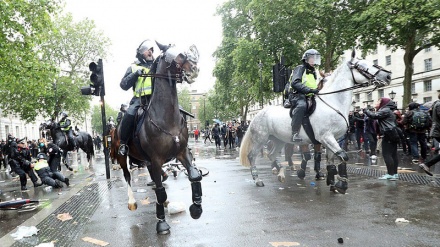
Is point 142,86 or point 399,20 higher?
point 399,20

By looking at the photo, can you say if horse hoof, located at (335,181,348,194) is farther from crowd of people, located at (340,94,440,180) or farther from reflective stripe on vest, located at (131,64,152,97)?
reflective stripe on vest, located at (131,64,152,97)

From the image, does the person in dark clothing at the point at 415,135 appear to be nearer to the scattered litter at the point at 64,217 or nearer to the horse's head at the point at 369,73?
the horse's head at the point at 369,73

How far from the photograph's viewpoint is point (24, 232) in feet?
17.3

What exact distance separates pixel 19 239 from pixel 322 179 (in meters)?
6.82

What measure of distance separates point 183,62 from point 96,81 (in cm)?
684

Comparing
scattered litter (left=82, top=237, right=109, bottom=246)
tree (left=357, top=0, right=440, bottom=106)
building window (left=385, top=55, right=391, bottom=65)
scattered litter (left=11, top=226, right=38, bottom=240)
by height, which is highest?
building window (left=385, top=55, right=391, bottom=65)

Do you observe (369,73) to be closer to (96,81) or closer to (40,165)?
(96,81)

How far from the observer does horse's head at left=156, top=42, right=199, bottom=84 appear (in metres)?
4.71

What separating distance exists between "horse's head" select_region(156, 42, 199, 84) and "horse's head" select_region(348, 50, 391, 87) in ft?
13.2

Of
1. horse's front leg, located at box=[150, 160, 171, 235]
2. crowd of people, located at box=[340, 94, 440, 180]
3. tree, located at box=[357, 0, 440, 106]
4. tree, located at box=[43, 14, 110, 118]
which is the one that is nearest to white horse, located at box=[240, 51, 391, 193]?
crowd of people, located at box=[340, 94, 440, 180]

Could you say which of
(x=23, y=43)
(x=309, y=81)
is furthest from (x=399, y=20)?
(x=23, y=43)

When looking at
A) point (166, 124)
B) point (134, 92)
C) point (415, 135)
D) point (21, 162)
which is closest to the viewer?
point (166, 124)

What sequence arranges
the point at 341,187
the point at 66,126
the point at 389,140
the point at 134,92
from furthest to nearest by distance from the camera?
1. the point at 66,126
2. the point at 389,140
3. the point at 341,187
4. the point at 134,92

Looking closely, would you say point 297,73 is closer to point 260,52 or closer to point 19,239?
point 19,239
